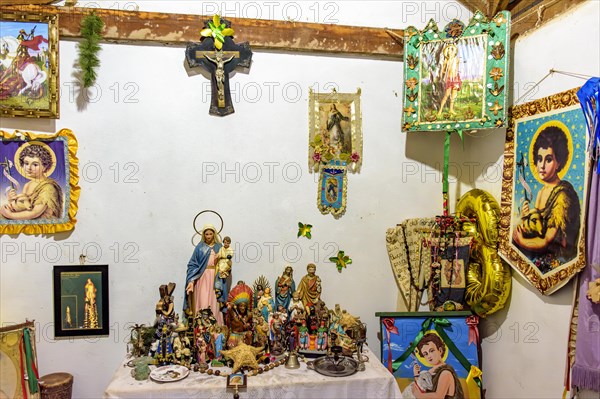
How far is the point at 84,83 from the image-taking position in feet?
10.8

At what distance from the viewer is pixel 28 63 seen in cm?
320

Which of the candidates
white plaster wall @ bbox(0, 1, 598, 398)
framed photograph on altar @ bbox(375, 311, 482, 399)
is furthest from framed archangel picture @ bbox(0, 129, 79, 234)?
framed photograph on altar @ bbox(375, 311, 482, 399)

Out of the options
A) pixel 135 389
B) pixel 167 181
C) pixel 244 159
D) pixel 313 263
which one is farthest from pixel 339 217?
pixel 135 389

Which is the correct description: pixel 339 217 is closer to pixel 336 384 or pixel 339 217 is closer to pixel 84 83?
pixel 336 384

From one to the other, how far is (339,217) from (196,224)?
1150 millimetres

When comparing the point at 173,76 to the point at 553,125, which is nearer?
the point at 553,125

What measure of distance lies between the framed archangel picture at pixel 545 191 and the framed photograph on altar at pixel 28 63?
11.0 feet

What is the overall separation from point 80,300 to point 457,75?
3.27 m

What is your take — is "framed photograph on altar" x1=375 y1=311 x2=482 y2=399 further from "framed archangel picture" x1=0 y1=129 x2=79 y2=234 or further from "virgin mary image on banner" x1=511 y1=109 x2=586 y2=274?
"framed archangel picture" x1=0 y1=129 x2=79 y2=234

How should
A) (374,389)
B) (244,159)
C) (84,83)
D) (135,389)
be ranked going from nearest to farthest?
1. (135,389)
2. (374,389)
3. (84,83)
4. (244,159)

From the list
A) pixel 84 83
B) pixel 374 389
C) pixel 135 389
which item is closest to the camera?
pixel 135 389

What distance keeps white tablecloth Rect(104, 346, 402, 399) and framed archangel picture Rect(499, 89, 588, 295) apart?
1.25 metres

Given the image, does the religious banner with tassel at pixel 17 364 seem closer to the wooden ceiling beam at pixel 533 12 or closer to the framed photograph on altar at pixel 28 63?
the framed photograph on altar at pixel 28 63

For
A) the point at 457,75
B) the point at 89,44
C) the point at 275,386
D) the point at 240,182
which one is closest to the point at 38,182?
the point at 89,44
